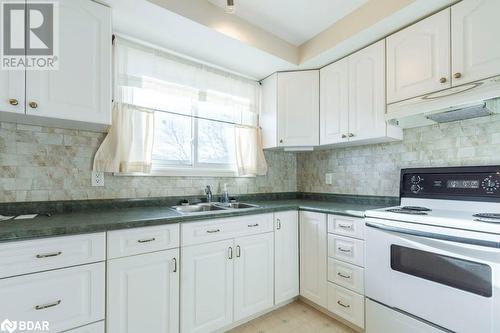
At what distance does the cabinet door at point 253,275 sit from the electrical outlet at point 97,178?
1109 mm

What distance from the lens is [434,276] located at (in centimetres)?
133

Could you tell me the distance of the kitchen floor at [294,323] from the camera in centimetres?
183

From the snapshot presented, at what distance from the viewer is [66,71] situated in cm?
140

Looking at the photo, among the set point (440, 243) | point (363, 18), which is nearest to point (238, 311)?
point (440, 243)

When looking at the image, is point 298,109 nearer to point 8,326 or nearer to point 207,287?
point 207,287

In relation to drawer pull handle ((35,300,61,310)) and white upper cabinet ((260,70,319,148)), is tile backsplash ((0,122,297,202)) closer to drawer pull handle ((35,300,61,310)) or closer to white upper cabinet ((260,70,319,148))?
drawer pull handle ((35,300,61,310))

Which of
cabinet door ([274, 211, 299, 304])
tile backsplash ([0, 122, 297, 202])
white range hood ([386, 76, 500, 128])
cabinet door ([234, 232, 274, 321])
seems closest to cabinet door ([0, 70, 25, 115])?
tile backsplash ([0, 122, 297, 202])

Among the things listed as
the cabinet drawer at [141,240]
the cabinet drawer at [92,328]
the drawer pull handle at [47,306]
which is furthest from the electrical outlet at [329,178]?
the drawer pull handle at [47,306]

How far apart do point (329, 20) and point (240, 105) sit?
111 cm

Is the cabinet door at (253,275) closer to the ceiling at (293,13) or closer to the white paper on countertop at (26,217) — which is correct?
the white paper on countertop at (26,217)

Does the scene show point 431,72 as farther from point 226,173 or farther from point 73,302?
point 73,302

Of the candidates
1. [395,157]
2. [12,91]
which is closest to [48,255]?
[12,91]

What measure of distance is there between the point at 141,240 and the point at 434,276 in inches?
66.7

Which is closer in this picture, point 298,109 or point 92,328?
point 92,328
